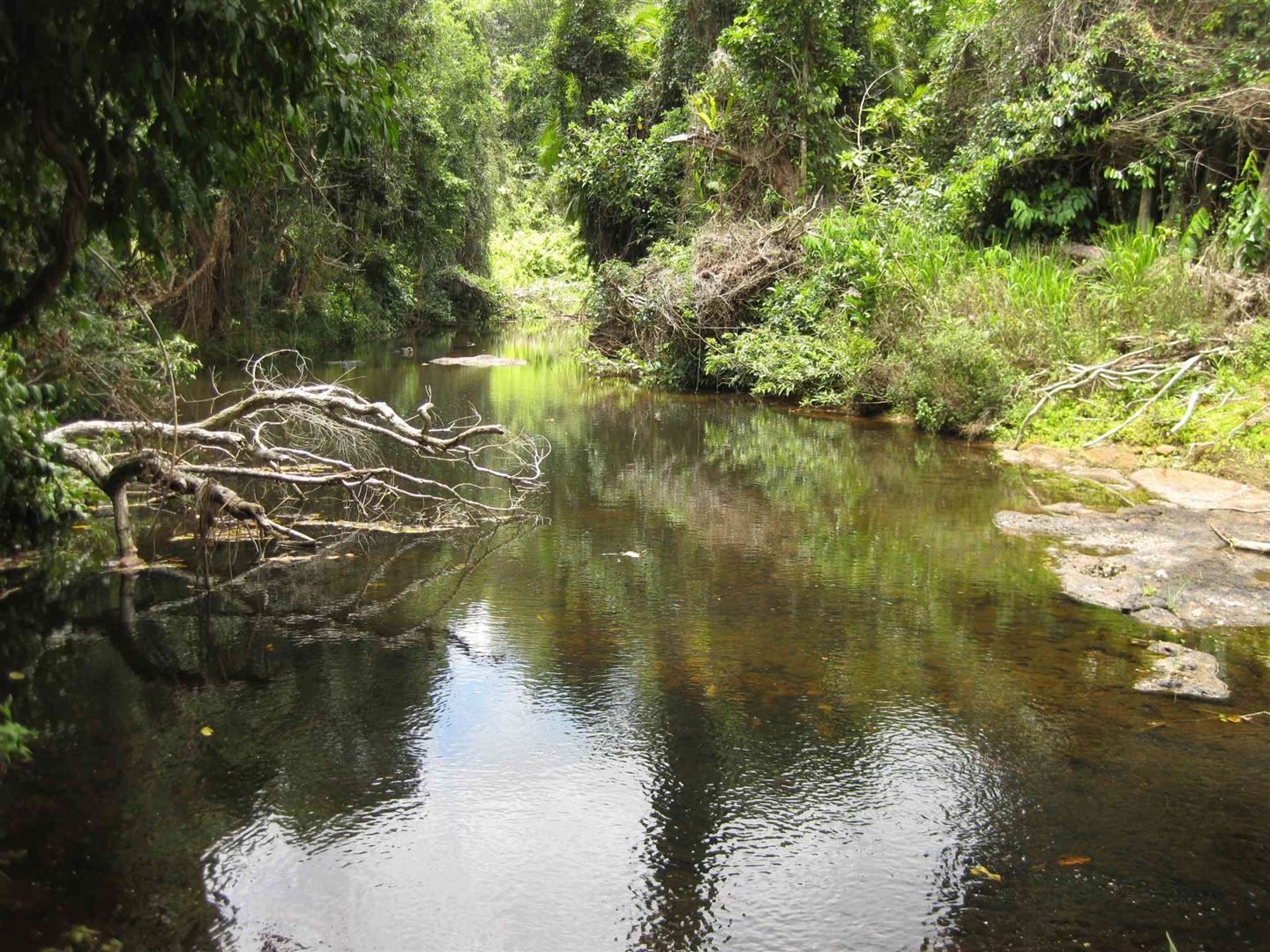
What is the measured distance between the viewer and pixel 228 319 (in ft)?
66.9

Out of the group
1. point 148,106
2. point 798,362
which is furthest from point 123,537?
point 798,362

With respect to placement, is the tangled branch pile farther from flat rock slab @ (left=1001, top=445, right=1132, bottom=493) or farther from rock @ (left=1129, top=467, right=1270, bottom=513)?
rock @ (left=1129, top=467, right=1270, bottom=513)

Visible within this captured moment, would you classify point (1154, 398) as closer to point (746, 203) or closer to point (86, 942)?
point (746, 203)

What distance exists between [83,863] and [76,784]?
704 millimetres

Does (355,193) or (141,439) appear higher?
(355,193)

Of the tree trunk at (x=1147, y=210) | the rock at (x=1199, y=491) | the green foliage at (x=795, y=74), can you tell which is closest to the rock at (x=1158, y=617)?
the rock at (x=1199, y=491)

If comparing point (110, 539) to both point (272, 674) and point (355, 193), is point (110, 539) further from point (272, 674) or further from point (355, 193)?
point (355, 193)

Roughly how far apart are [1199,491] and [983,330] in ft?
14.4

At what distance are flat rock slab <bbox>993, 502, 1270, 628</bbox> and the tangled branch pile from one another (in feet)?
32.7

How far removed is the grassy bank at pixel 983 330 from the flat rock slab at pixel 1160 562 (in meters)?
2.01

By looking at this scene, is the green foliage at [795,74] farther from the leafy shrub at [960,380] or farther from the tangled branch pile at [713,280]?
the leafy shrub at [960,380]

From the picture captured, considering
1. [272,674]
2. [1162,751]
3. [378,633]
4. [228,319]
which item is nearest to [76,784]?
[272,674]

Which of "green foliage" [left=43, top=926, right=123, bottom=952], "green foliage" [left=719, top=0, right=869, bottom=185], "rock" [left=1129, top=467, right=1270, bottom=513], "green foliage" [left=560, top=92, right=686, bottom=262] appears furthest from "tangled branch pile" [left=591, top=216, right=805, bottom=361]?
"green foliage" [left=43, top=926, right=123, bottom=952]

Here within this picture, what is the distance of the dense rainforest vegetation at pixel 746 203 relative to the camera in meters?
3.93
